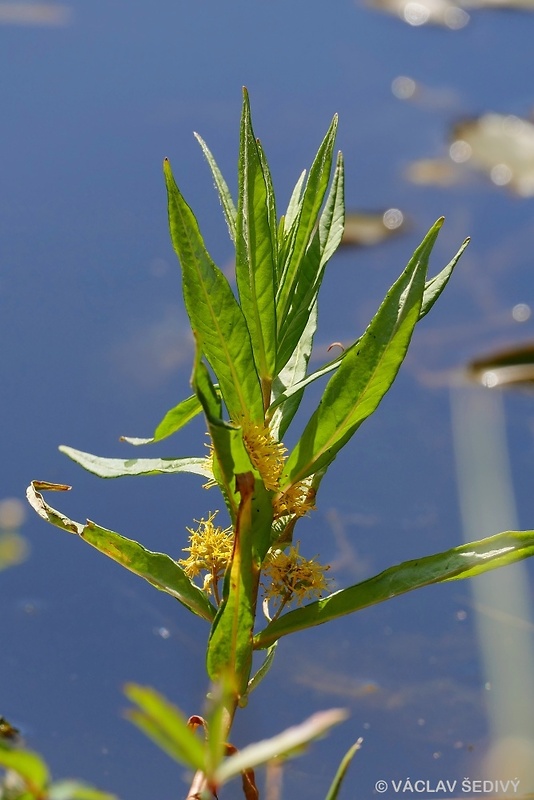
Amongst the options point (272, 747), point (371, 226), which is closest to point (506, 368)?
point (371, 226)

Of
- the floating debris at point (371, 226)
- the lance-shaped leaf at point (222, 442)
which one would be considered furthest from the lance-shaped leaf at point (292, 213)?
the floating debris at point (371, 226)

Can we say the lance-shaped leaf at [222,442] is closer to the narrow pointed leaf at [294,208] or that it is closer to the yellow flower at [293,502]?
the yellow flower at [293,502]

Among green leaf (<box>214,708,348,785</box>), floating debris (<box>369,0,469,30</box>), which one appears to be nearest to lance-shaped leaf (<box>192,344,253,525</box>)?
green leaf (<box>214,708,348,785</box>)

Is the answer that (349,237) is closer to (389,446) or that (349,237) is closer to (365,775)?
(389,446)

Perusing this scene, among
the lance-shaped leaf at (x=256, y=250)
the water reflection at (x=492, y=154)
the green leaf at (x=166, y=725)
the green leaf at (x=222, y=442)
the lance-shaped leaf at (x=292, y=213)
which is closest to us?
the green leaf at (x=166, y=725)

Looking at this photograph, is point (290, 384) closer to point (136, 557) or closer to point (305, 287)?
point (305, 287)
